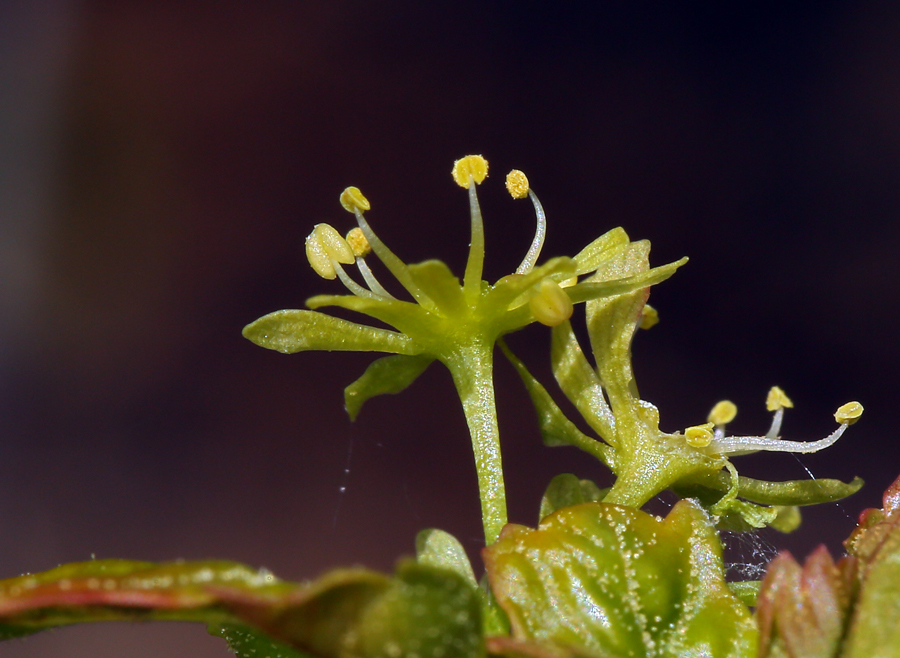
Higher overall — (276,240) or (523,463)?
(276,240)

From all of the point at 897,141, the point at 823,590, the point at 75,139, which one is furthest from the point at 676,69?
the point at 823,590

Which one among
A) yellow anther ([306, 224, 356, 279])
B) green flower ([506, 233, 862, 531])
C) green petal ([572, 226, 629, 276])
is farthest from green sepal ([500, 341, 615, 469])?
yellow anther ([306, 224, 356, 279])

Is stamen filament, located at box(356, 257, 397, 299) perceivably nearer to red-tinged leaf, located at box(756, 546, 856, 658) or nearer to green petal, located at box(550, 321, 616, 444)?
green petal, located at box(550, 321, 616, 444)

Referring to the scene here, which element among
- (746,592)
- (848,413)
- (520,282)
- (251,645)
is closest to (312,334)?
(520,282)

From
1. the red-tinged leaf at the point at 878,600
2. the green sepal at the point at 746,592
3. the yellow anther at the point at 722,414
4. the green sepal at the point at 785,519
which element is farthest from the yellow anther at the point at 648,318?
the red-tinged leaf at the point at 878,600

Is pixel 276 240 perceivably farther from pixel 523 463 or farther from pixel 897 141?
pixel 897 141
